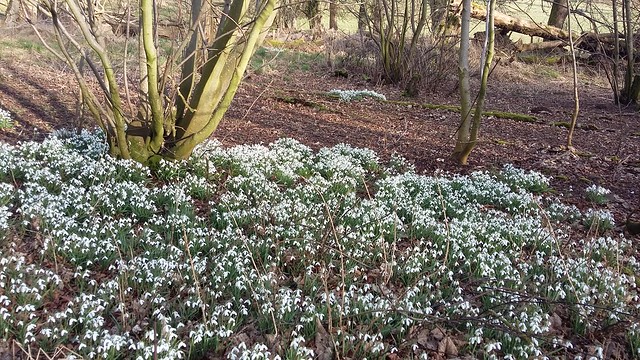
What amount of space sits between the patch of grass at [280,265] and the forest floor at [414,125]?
4.60 feet

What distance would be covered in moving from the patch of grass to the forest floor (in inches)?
55.2

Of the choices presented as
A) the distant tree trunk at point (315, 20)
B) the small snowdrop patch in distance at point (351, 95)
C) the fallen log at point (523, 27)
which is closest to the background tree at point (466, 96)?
the small snowdrop patch in distance at point (351, 95)

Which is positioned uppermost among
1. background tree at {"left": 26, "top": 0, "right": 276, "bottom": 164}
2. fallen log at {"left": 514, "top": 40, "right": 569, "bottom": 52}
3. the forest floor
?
background tree at {"left": 26, "top": 0, "right": 276, "bottom": 164}

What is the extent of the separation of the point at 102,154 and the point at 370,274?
390cm

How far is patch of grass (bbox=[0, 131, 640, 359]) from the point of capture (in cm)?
350

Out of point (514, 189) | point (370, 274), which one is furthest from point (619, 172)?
point (370, 274)

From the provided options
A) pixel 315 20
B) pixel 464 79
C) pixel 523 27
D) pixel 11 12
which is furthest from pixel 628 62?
pixel 11 12

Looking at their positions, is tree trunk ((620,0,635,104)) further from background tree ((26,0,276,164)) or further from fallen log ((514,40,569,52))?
background tree ((26,0,276,164))

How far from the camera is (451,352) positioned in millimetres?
3523

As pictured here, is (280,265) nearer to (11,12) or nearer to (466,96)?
(466,96)

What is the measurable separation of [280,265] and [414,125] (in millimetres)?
7127

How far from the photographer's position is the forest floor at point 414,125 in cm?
838

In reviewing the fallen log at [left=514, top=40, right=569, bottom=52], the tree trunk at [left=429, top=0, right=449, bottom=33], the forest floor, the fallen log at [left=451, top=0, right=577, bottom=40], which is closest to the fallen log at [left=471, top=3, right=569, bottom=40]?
the fallen log at [left=451, top=0, right=577, bottom=40]

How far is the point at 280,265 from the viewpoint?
15.3 feet
